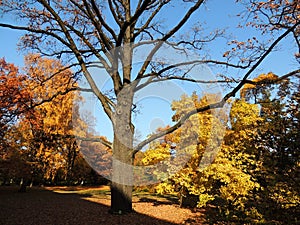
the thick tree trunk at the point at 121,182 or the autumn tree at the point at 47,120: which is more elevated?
the autumn tree at the point at 47,120

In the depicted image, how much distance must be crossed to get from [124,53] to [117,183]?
4.39 metres

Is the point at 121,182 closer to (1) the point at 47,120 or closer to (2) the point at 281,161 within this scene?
(2) the point at 281,161

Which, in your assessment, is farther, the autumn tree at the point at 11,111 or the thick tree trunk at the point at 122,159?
the autumn tree at the point at 11,111

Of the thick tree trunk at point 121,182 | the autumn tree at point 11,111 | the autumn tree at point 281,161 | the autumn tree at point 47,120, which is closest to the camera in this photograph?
the autumn tree at point 281,161

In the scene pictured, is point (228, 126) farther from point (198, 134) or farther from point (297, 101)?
point (297, 101)

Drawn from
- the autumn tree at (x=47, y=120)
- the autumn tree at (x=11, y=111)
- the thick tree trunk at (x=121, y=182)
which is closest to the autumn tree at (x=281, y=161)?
the thick tree trunk at (x=121, y=182)

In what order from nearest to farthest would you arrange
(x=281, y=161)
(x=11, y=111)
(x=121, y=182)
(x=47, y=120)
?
(x=281, y=161), (x=121, y=182), (x=11, y=111), (x=47, y=120)

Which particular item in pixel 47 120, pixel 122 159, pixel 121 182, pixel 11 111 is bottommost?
pixel 121 182

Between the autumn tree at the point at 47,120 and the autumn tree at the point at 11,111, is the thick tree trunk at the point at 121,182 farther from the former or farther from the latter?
the autumn tree at the point at 47,120

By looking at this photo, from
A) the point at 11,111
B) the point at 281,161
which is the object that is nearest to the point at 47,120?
the point at 11,111

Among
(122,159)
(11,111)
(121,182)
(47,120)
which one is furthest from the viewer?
(47,120)

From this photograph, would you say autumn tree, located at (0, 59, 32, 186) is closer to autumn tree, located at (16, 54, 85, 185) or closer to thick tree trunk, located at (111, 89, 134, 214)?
autumn tree, located at (16, 54, 85, 185)

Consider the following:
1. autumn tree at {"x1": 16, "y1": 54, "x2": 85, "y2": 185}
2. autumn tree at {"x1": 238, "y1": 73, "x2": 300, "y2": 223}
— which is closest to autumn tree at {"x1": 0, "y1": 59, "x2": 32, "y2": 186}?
autumn tree at {"x1": 16, "y1": 54, "x2": 85, "y2": 185}

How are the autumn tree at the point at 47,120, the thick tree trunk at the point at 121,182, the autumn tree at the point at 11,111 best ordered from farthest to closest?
the autumn tree at the point at 47,120 < the autumn tree at the point at 11,111 < the thick tree trunk at the point at 121,182
